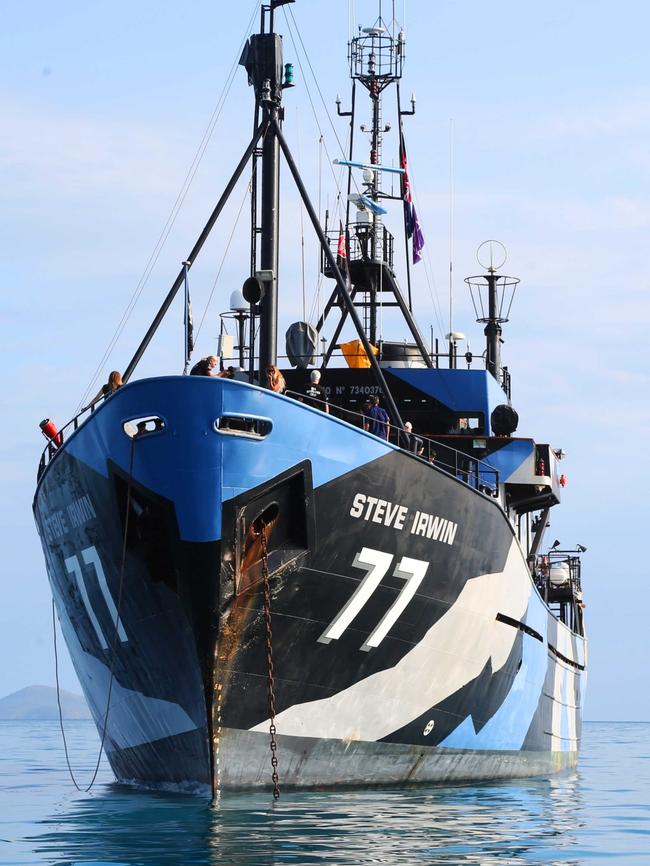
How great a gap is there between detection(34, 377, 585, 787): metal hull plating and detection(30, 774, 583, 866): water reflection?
24.2 inches

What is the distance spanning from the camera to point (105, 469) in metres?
14.6

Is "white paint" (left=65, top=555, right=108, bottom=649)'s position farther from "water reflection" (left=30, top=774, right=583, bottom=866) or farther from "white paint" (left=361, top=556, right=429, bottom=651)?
"white paint" (left=361, top=556, right=429, bottom=651)

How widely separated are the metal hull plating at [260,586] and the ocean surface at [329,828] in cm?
61

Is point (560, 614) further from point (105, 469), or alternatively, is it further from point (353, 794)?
point (105, 469)

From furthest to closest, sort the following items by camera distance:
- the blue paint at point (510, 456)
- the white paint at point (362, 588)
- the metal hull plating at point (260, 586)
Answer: the blue paint at point (510, 456)
the white paint at point (362, 588)
the metal hull plating at point (260, 586)

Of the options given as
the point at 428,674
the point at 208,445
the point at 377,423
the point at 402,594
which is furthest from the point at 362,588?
the point at 377,423

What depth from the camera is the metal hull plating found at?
13820 millimetres

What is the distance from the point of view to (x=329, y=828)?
40.1 ft

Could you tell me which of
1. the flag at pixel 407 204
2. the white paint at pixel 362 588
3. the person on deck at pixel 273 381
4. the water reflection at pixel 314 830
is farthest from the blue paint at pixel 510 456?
the flag at pixel 407 204

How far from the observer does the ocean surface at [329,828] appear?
10984 millimetres

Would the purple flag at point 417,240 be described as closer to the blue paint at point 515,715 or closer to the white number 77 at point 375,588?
the blue paint at point 515,715

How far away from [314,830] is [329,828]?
0.66ft

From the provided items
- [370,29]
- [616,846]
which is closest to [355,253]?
[370,29]

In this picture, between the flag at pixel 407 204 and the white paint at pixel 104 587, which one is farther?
the flag at pixel 407 204
